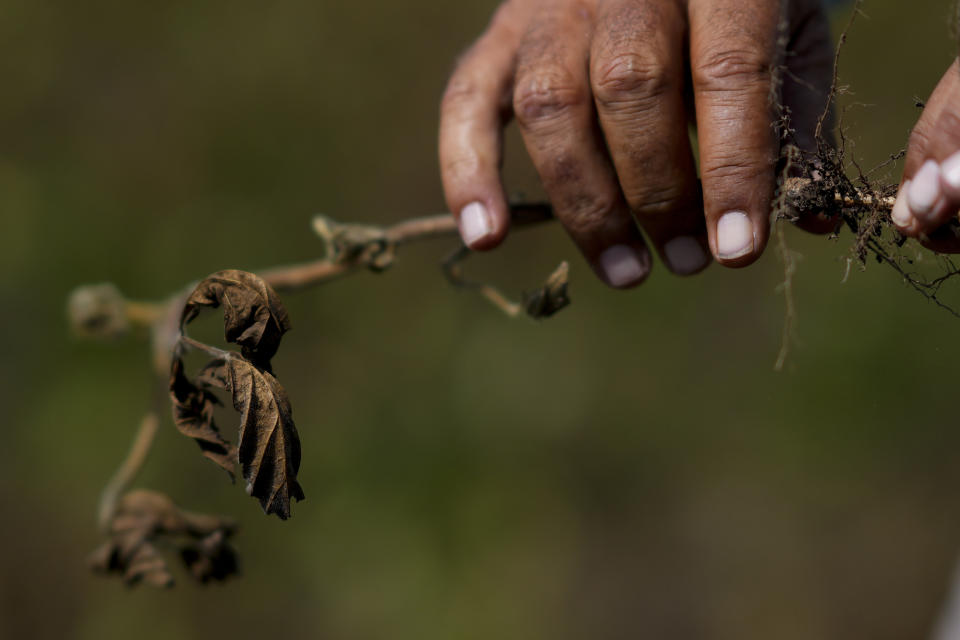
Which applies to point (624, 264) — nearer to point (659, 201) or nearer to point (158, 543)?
point (659, 201)

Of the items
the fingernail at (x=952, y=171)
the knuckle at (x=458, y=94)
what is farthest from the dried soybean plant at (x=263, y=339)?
the knuckle at (x=458, y=94)

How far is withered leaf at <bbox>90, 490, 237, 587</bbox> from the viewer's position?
54.6 inches

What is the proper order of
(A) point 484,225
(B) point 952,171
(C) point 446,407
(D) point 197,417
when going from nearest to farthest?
1. (B) point 952,171
2. (D) point 197,417
3. (A) point 484,225
4. (C) point 446,407

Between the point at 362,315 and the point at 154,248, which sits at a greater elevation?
the point at 154,248

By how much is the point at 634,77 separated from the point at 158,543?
1142mm

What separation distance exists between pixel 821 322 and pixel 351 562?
193cm

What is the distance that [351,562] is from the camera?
279 cm

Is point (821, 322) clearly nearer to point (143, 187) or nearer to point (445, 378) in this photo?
point (445, 378)

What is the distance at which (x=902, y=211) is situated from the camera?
100cm

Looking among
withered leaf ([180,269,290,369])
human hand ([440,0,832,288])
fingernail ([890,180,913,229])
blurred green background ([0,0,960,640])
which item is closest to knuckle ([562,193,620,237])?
human hand ([440,0,832,288])

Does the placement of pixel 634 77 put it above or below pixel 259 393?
above

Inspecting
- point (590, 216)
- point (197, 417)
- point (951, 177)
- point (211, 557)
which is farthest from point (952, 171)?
point (211, 557)

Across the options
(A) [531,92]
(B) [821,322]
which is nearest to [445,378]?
(B) [821,322]

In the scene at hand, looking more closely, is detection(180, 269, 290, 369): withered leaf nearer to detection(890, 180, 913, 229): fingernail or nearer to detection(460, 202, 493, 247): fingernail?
detection(460, 202, 493, 247): fingernail
